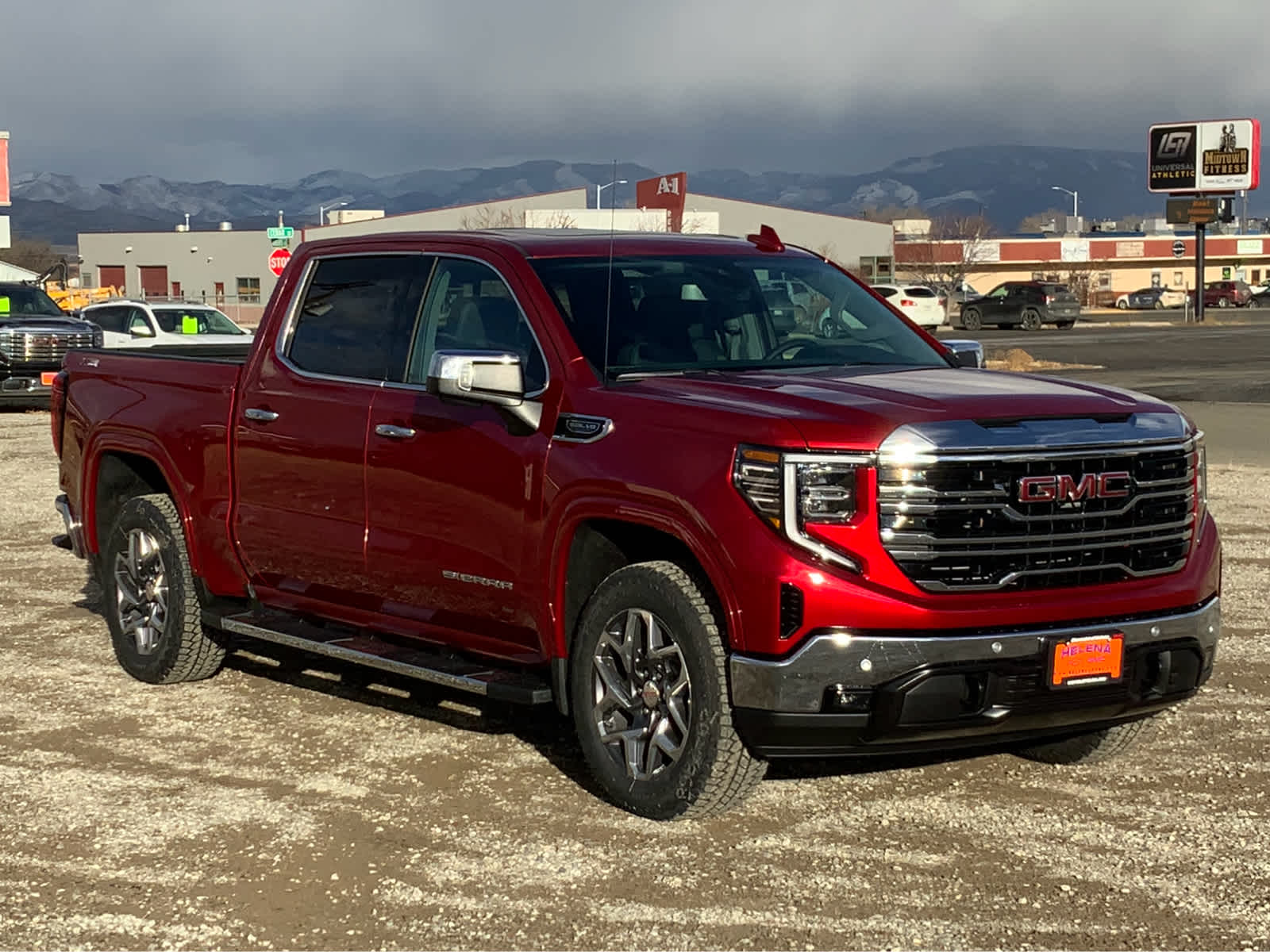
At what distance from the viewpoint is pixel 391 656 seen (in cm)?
Result: 694

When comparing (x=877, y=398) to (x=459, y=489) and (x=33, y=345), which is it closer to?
(x=459, y=489)

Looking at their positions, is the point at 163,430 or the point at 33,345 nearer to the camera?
the point at 163,430

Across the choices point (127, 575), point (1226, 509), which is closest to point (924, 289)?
point (1226, 509)

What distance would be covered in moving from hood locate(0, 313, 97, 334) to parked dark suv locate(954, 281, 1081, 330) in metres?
39.0

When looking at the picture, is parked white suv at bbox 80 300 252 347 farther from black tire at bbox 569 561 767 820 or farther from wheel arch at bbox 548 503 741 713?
black tire at bbox 569 561 767 820

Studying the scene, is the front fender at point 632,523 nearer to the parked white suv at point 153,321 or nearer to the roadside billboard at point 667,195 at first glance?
the roadside billboard at point 667,195

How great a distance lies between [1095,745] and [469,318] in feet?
9.21

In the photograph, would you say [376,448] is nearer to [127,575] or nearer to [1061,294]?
[127,575]

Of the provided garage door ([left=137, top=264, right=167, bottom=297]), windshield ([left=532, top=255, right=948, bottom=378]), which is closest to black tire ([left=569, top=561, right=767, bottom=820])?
windshield ([left=532, top=255, right=948, bottom=378])

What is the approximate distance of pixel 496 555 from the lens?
6.42 m

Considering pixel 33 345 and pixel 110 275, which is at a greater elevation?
pixel 110 275

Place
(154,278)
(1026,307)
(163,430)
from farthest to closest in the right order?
(154,278), (1026,307), (163,430)

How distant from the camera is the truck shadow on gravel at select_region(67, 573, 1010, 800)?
6719 millimetres

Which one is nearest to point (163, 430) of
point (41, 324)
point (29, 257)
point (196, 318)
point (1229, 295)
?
point (41, 324)
